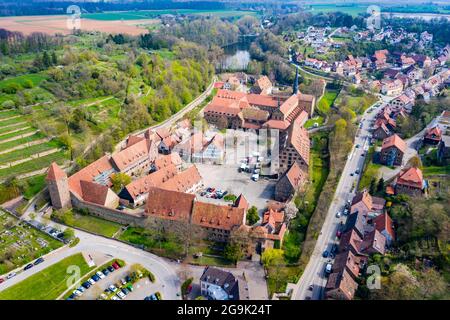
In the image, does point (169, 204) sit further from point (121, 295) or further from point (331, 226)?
point (331, 226)

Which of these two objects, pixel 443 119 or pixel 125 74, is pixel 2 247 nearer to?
pixel 125 74

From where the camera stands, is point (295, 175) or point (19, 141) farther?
point (19, 141)

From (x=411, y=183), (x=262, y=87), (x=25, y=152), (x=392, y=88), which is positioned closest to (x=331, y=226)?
(x=411, y=183)

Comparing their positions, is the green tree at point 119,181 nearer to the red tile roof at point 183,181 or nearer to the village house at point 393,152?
the red tile roof at point 183,181

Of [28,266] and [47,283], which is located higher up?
[28,266]

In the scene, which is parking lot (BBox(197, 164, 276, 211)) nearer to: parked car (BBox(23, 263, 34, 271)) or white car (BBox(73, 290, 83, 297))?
white car (BBox(73, 290, 83, 297))

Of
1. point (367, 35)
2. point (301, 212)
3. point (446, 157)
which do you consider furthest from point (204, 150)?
point (367, 35)

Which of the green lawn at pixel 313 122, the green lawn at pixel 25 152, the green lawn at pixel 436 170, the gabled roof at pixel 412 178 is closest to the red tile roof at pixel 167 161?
the green lawn at pixel 25 152
